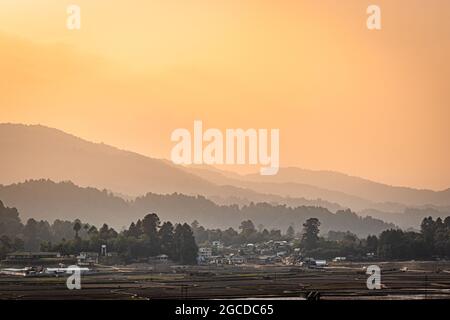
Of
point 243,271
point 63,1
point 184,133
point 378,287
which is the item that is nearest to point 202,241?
point 243,271

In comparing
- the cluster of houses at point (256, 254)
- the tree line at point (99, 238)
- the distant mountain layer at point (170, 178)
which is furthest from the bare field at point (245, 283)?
the distant mountain layer at point (170, 178)

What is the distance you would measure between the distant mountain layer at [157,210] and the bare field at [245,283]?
73cm

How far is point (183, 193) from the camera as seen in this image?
15438 millimetres

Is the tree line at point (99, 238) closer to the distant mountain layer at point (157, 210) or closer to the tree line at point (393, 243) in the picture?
the distant mountain layer at point (157, 210)

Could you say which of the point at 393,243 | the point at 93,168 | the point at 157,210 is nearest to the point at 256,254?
the point at 157,210

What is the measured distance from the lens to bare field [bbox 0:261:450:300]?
1466cm

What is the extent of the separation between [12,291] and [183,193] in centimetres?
313

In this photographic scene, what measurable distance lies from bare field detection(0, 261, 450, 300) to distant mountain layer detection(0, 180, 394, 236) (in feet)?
2.38

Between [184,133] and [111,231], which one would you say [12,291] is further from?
[184,133]

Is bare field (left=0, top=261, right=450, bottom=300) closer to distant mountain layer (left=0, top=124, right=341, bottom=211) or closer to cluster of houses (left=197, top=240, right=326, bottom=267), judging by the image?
cluster of houses (left=197, top=240, right=326, bottom=267)

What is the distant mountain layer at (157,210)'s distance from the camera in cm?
1553
